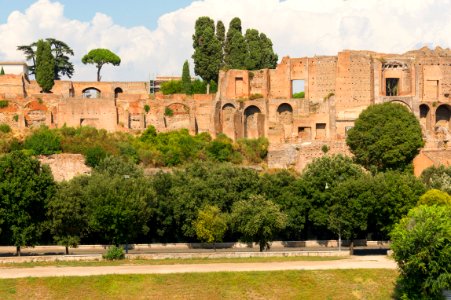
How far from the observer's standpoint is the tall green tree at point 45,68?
7225 cm

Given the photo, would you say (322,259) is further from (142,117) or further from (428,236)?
(142,117)

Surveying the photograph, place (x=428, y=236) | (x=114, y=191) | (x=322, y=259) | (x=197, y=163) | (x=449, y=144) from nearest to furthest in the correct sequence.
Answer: (x=428, y=236) → (x=322, y=259) → (x=114, y=191) → (x=197, y=163) → (x=449, y=144)

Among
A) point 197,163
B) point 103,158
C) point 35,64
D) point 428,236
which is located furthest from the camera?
point 35,64

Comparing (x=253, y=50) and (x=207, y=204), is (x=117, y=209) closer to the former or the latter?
(x=207, y=204)

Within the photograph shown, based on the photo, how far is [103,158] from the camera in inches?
2445

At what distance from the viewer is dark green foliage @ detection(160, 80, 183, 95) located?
75562 millimetres

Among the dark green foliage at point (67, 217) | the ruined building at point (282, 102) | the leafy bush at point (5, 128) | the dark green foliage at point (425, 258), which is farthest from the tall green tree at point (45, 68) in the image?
the dark green foliage at point (425, 258)

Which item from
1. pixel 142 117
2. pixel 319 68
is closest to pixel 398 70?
pixel 319 68

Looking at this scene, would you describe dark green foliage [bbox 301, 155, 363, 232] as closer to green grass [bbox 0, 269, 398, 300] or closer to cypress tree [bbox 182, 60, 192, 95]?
green grass [bbox 0, 269, 398, 300]

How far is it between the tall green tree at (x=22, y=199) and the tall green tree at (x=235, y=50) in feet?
86.7

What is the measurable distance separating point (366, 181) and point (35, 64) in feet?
106

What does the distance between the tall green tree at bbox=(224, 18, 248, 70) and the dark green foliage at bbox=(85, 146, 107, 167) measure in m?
14.6

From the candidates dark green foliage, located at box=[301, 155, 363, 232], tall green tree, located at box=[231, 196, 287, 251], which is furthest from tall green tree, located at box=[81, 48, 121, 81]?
tall green tree, located at box=[231, 196, 287, 251]

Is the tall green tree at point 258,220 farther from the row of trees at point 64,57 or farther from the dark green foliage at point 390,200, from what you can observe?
the row of trees at point 64,57
